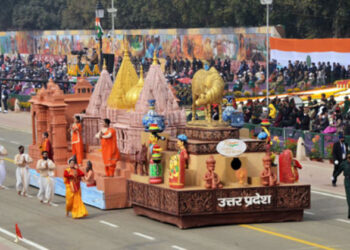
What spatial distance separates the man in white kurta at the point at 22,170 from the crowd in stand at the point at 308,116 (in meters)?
10.4

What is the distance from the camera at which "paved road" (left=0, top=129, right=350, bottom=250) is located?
60.9ft

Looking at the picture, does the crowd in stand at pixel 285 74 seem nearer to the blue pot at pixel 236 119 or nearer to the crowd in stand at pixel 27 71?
the crowd in stand at pixel 27 71

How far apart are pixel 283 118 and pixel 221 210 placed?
13556 mm

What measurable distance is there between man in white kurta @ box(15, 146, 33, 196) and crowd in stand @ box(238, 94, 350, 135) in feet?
34.1

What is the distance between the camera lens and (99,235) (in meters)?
19.8

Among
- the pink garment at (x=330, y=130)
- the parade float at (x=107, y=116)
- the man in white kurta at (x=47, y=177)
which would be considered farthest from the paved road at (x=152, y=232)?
the pink garment at (x=330, y=130)

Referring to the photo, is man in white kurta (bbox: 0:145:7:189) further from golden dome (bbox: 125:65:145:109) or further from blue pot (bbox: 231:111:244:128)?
blue pot (bbox: 231:111:244:128)

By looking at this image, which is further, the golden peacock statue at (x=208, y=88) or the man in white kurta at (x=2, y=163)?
the man in white kurta at (x=2, y=163)

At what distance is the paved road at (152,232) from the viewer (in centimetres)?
1856

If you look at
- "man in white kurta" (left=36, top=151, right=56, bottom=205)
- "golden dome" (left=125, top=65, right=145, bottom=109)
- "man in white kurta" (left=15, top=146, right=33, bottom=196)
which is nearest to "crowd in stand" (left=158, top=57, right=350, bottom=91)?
"golden dome" (left=125, top=65, right=145, bottom=109)

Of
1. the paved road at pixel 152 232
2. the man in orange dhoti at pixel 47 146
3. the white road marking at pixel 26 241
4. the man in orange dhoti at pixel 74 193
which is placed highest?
the man in orange dhoti at pixel 47 146

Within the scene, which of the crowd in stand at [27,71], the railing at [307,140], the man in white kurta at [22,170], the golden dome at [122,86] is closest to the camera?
the man in white kurta at [22,170]

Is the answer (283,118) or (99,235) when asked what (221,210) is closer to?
(99,235)

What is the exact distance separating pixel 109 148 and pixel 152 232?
351 cm
